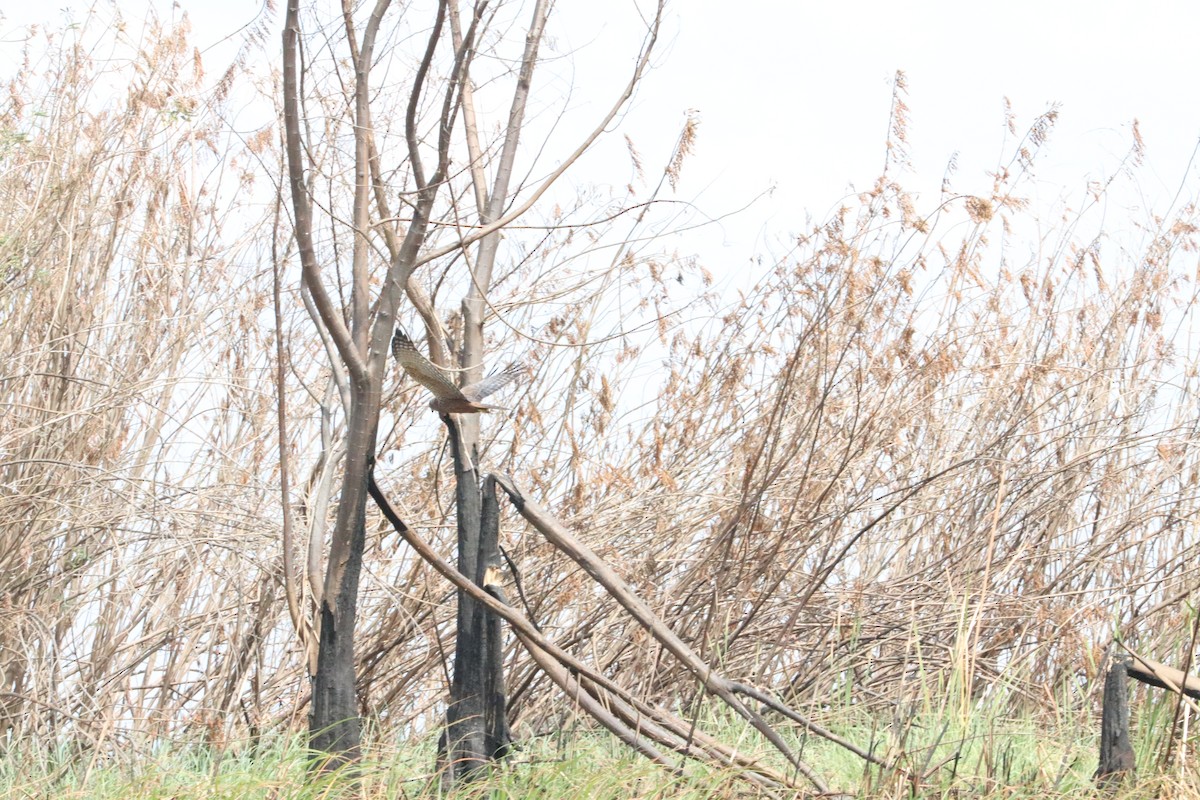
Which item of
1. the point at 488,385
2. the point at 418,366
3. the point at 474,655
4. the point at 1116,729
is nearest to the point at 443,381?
the point at 418,366

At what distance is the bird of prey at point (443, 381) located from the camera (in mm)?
2002

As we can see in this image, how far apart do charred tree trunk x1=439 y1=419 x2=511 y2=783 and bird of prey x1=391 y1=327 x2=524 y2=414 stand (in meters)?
0.10

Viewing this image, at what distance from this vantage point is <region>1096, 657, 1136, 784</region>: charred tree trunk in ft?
7.68

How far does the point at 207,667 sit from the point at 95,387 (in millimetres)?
921

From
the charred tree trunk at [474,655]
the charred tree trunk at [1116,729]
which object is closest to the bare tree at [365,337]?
the charred tree trunk at [474,655]

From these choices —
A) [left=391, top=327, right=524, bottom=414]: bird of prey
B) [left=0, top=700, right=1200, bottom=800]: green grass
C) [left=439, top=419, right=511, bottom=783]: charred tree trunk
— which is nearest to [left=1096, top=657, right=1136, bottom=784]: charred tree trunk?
[left=0, top=700, right=1200, bottom=800]: green grass

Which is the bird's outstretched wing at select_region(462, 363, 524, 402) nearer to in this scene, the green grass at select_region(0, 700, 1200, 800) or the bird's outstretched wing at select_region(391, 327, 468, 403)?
the bird's outstretched wing at select_region(391, 327, 468, 403)

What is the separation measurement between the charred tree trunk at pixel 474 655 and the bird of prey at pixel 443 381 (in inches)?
4.0

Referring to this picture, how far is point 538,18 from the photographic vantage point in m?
2.65

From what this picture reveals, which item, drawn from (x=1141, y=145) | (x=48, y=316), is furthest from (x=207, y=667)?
(x=1141, y=145)

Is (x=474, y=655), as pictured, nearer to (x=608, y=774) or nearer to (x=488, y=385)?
(x=608, y=774)

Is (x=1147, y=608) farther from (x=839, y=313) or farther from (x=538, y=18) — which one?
(x=538, y=18)

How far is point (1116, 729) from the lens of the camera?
237 cm

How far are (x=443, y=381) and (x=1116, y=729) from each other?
1506mm
